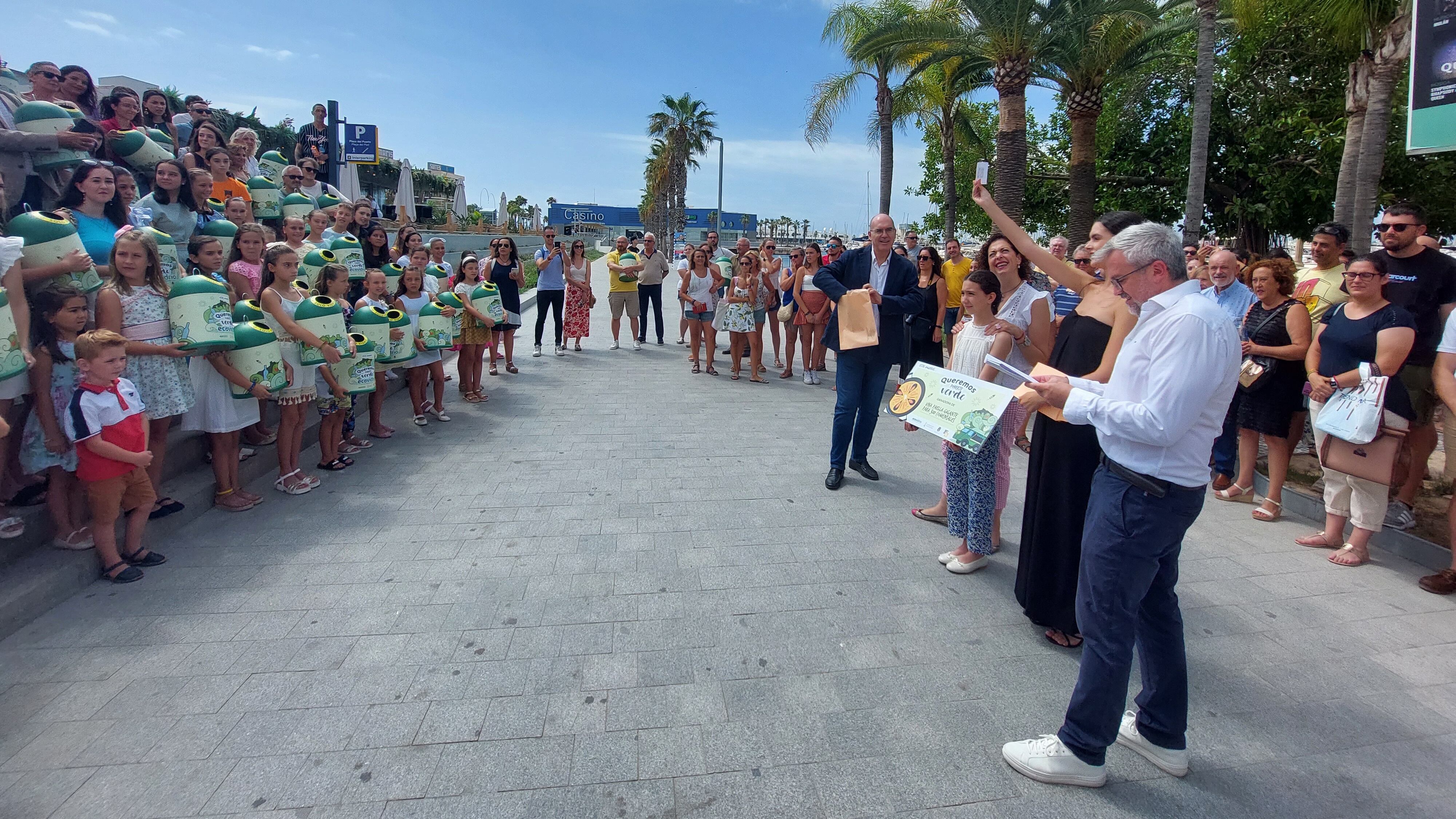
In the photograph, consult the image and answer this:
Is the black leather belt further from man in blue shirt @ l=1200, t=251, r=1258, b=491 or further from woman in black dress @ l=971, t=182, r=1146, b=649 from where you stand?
man in blue shirt @ l=1200, t=251, r=1258, b=491

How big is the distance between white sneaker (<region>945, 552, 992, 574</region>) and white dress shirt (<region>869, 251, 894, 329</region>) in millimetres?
1955

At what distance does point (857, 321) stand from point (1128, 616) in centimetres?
332

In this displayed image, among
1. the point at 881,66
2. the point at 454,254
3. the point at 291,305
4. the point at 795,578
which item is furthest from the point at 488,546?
the point at 454,254

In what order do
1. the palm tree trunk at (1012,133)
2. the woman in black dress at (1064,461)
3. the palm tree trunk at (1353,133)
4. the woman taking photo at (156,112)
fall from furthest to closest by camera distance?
the palm tree trunk at (1012,133) < the palm tree trunk at (1353,133) < the woman taking photo at (156,112) < the woman in black dress at (1064,461)

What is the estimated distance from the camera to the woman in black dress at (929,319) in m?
7.94

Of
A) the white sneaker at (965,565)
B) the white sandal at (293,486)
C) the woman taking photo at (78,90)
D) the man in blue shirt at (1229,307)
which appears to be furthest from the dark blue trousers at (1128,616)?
the woman taking photo at (78,90)

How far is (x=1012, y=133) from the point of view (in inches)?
519

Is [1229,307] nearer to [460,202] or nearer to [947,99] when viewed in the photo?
[947,99]

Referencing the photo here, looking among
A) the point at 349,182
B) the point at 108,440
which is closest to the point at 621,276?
the point at 349,182

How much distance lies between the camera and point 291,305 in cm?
521

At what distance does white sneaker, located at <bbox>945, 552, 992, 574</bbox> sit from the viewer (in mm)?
4117

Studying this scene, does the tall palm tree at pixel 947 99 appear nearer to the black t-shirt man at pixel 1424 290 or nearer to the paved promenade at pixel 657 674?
the black t-shirt man at pixel 1424 290

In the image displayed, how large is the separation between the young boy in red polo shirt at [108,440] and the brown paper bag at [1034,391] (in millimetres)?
4296

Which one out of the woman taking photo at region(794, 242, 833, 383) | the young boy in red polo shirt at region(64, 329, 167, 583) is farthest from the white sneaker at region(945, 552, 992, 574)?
the woman taking photo at region(794, 242, 833, 383)
